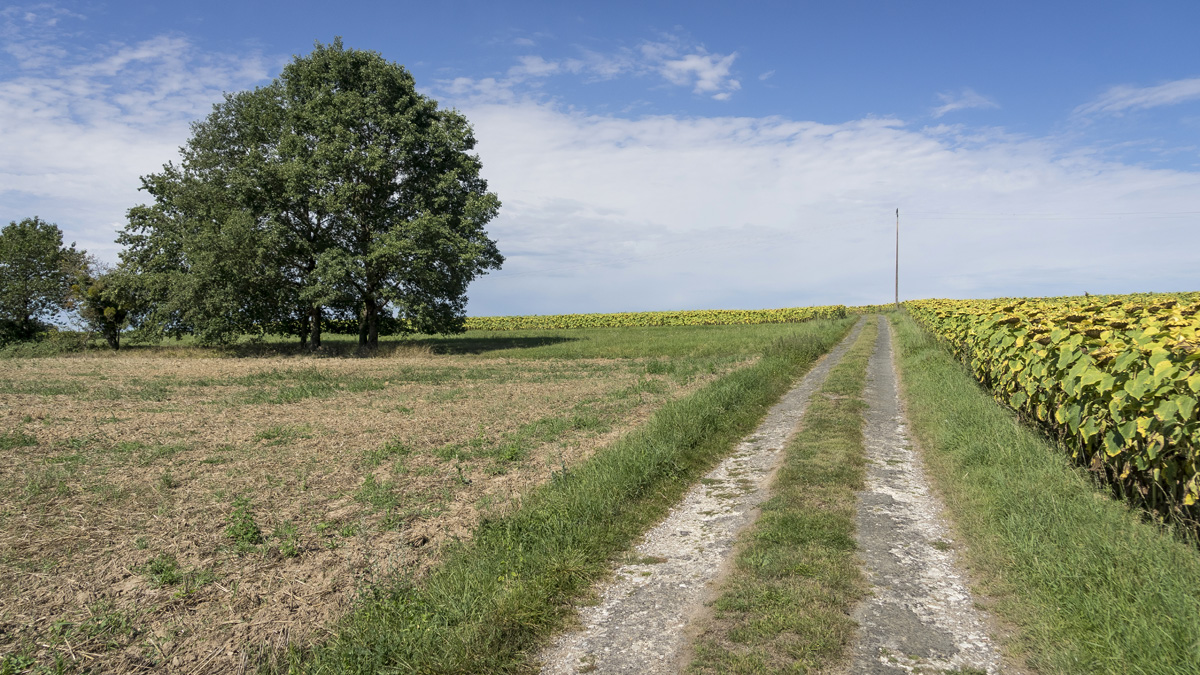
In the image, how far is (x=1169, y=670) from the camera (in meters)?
3.40

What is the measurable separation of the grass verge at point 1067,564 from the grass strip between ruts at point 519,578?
2956 mm

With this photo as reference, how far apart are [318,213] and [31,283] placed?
69.6ft

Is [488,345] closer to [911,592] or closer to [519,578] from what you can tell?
[519,578]

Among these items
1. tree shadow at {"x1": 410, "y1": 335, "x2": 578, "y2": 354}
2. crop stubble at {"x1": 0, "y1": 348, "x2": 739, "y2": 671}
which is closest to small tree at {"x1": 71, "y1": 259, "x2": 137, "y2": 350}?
tree shadow at {"x1": 410, "y1": 335, "x2": 578, "y2": 354}

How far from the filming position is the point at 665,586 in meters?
4.90

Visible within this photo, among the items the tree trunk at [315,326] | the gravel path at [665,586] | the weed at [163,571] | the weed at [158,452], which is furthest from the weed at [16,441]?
the tree trunk at [315,326]

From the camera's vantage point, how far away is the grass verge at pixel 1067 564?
3.70 meters

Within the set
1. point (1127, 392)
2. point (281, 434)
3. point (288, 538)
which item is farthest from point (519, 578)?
point (281, 434)

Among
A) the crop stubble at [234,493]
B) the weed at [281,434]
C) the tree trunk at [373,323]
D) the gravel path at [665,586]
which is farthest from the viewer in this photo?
the tree trunk at [373,323]

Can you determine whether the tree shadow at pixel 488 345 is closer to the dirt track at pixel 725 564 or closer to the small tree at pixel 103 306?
the small tree at pixel 103 306

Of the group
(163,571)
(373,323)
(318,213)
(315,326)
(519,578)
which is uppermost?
(318,213)

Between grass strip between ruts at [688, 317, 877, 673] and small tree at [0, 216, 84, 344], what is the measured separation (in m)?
45.8

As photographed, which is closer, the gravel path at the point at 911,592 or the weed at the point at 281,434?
the gravel path at the point at 911,592

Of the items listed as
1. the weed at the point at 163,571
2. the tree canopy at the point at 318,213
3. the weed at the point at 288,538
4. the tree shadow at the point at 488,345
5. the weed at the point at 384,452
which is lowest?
the weed at the point at 163,571
